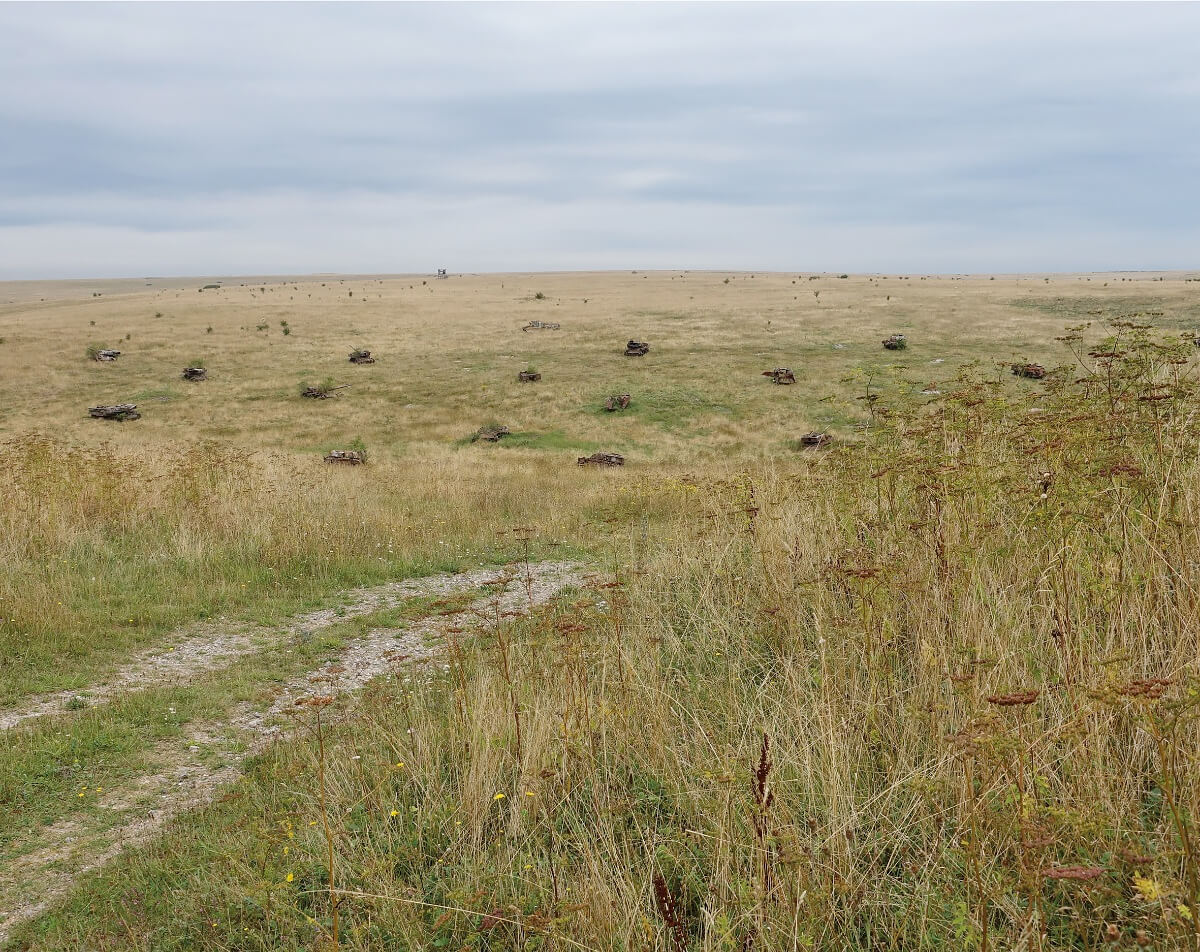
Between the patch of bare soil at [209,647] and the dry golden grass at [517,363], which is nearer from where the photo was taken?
the patch of bare soil at [209,647]

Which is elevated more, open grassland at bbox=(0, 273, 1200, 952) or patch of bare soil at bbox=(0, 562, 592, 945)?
open grassland at bbox=(0, 273, 1200, 952)

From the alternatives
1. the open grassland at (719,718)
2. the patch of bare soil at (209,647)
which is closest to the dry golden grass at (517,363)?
the patch of bare soil at (209,647)

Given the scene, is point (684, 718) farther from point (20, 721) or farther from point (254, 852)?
point (20, 721)

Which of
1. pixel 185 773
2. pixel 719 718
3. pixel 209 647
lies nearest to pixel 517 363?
pixel 209 647

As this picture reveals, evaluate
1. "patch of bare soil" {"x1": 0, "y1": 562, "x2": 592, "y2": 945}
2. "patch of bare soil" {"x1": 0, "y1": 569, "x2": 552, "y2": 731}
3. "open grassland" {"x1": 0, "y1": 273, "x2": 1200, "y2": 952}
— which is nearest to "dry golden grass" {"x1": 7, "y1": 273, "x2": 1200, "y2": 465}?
"patch of bare soil" {"x1": 0, "y1": 569, "x2": 552, "y2": 731}

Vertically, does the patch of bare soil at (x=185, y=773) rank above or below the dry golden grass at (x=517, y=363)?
below

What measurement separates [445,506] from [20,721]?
9.70 m

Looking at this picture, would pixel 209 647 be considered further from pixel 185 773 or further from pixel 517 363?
pixel 517 363

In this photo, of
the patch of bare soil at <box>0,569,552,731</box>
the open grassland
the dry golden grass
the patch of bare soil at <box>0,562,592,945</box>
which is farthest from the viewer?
the dry golden grass

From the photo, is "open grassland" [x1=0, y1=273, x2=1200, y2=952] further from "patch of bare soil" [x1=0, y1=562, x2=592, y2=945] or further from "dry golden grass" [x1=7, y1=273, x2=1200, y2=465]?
"dry golden grass" [x1=7, y1=273, x2=1200, y2=465]

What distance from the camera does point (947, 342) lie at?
4122 cm

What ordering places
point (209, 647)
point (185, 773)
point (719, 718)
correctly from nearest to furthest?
1. point (719, 718)
2. point (185, 773)
3. point (209, 647)

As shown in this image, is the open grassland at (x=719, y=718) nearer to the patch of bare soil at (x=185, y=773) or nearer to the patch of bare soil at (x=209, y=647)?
the patch of bare soil at (x=185, y=773)

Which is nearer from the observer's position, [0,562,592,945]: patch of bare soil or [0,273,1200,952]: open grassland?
[0,273,1200,952]: open grassland
